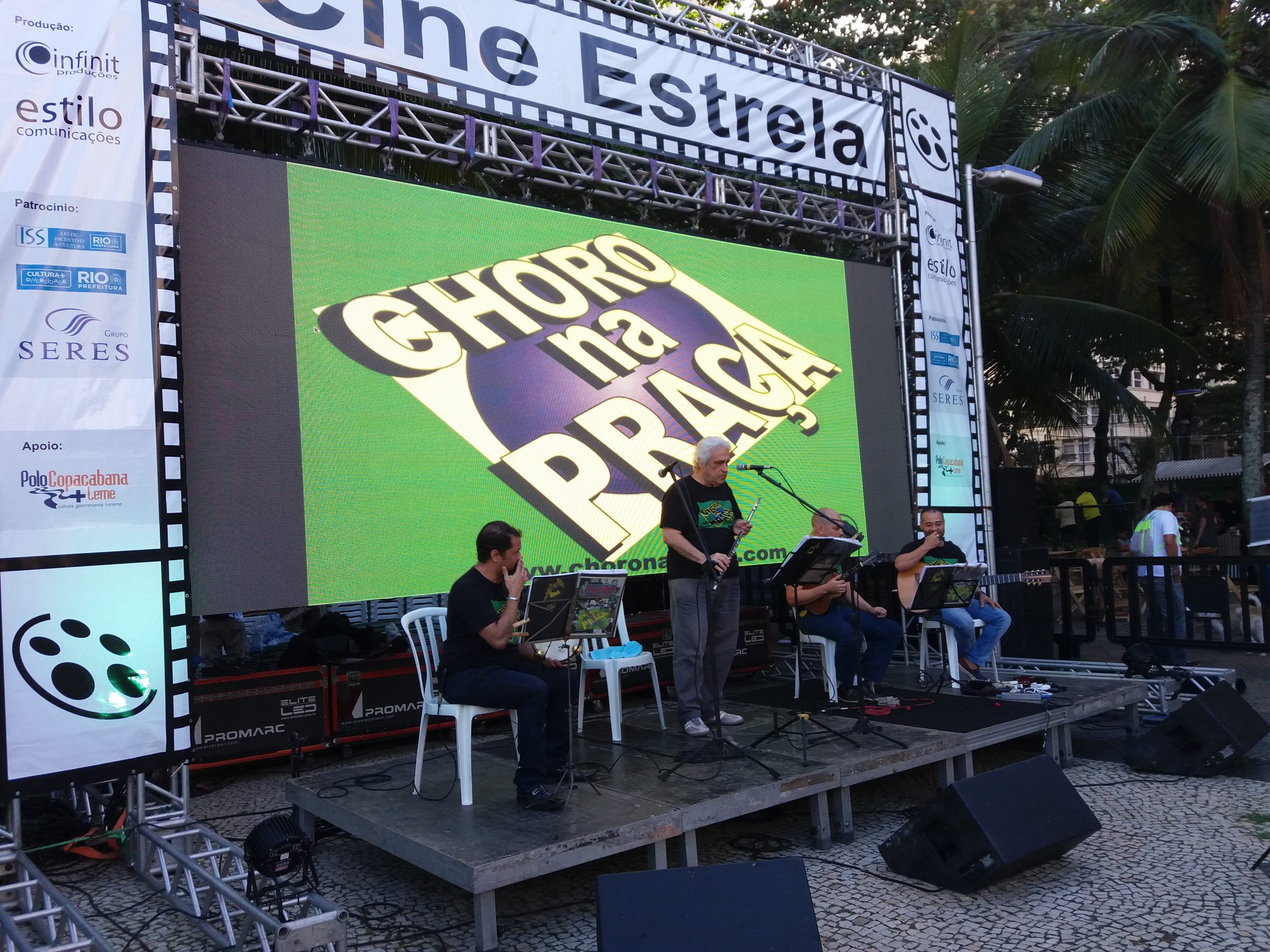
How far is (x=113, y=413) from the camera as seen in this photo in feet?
13.9

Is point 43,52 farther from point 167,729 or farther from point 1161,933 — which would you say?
point 1161,933

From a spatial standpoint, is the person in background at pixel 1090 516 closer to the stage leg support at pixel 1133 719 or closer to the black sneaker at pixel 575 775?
the stage leg support at pixel 1133 719

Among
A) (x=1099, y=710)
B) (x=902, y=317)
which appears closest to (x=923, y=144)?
(x=902, y=317)

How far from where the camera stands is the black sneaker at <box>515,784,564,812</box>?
12.9 ft

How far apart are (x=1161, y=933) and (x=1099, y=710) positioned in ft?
8.87

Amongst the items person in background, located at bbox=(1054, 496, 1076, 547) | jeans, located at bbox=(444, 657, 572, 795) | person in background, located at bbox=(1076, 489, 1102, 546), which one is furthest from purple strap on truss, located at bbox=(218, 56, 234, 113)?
person in background, located at bbox=(1054, 496, 1076, 547)

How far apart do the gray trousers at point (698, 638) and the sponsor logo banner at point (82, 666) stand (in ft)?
8.34

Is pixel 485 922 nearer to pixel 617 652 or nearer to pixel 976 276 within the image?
pixel 617 652

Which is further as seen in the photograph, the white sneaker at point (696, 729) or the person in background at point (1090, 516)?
the person in background at point (1090, 516)

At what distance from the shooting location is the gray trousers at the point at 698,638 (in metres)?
5.18

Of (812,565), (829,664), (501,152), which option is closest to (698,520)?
(812,565)

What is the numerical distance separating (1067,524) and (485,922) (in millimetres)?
15795

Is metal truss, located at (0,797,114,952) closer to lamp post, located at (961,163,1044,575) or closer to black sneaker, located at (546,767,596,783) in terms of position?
black sneaker, located at (546,767,596,783)

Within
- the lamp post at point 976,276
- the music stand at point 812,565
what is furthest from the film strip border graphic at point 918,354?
the music stand at point 812,565
